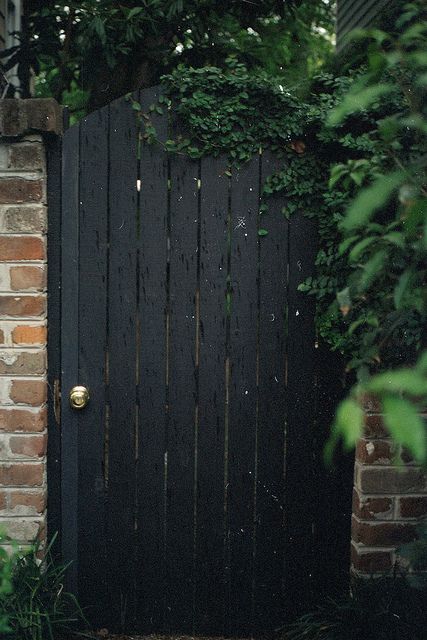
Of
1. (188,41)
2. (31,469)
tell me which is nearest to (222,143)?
(31,469)

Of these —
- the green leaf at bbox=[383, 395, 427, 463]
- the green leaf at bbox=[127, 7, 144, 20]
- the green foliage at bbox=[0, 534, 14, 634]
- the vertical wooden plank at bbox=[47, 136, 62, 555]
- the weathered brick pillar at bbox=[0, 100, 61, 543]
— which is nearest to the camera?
the green leaf at bbox=[383, 395, 427, 463]

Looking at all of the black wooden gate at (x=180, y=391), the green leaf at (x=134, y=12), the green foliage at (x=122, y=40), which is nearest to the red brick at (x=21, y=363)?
the black wooden gate at (x=180, y=391)

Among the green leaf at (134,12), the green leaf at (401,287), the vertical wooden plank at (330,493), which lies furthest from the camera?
the green leaf at (134,12)

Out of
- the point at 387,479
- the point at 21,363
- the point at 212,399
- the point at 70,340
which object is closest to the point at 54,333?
the point at 70,340

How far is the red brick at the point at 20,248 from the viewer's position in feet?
7.66

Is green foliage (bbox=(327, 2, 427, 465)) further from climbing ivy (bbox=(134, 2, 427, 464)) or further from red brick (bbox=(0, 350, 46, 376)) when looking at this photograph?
red brick (bbox=(0, 350, 46, 376))

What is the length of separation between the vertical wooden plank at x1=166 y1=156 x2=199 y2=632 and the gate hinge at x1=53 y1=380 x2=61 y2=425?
0.40m

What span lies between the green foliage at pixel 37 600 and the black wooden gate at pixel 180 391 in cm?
8

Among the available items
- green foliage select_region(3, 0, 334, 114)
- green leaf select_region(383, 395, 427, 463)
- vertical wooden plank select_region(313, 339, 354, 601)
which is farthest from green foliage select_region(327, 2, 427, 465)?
green foliage select_region(3, 0, 334, 114)

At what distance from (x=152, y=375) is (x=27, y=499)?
2.01 feet

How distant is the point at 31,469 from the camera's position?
2404 mm

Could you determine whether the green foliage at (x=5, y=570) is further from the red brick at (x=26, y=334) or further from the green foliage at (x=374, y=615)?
the green foliage at (x=374, y=615)

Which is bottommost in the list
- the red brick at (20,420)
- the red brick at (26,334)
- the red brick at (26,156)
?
the red brick at (20,420)

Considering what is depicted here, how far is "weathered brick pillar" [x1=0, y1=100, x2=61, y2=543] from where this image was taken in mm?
2324
